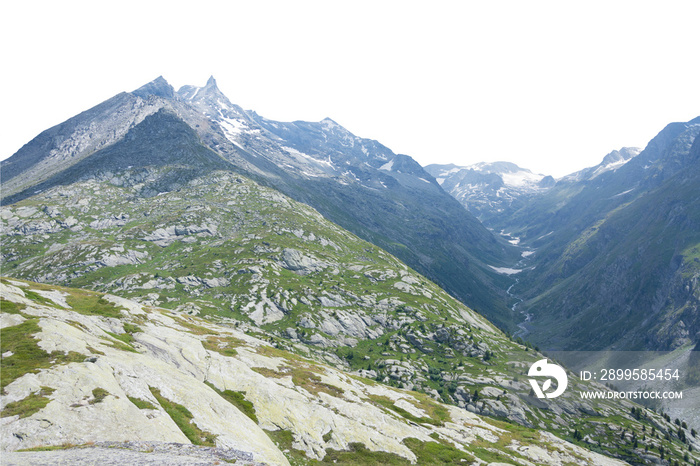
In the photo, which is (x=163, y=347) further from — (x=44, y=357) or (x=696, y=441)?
(x=696, y=441)

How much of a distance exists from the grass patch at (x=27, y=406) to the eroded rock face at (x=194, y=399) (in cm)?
40

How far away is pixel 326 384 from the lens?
67688mm

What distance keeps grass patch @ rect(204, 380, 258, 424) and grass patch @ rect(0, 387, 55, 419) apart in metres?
21.8

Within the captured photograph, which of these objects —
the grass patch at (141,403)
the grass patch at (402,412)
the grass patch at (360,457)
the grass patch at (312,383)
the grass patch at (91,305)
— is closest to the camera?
the grass patch at (141,403)

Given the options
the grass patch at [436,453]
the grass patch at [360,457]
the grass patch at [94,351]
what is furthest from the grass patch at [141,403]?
the grass patch at [436,453]

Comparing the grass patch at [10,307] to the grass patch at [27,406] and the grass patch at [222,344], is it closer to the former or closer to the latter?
the grass patch at [27,406]

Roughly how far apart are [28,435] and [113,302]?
66343 millimetres

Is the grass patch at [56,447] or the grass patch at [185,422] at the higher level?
the grass patch at [56,447]

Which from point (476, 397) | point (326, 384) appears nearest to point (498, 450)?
point (326, 384)

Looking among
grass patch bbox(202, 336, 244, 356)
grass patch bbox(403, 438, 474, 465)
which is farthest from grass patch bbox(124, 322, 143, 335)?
grass patch bbox(403, 438, 474, 465)

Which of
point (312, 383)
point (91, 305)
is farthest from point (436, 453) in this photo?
point (91, 305)

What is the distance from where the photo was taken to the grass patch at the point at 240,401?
47.8m

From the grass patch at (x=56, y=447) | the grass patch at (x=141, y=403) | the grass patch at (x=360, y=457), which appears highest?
the grass patch at (x=56, y=447)

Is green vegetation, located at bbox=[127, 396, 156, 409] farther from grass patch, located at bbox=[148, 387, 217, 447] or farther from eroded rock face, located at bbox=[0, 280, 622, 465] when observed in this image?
grass patch, located at bbox=[148, 387, 217, 447]
